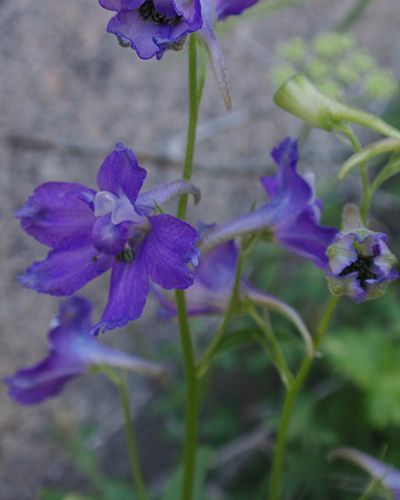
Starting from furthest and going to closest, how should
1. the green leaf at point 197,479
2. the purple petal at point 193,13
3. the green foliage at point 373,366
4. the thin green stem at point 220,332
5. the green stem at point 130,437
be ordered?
the green foliage at point 373,366
the green leaf at point 197,479
the green stem at point 130,437
the thin green stem at point 220,332
the purple petal at point 193,13

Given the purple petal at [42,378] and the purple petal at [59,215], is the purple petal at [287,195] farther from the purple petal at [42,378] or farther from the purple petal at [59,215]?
the purple petal at [42,378]

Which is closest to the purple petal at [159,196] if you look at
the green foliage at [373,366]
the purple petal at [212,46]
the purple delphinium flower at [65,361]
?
the purple petal at [212,46]

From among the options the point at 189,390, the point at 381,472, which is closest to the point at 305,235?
the point at 189,390

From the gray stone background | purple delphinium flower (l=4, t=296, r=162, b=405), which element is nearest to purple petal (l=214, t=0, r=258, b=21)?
purple delphinium flower (l=4, t=296, r=162, b=405)

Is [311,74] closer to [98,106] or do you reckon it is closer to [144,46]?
[98,106]

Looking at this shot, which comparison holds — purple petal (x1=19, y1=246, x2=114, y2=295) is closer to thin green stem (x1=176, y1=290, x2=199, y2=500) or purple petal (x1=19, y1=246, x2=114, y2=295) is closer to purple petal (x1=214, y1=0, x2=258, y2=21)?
thin green stem (x1=176, y1=290, x2=199, y2=500)

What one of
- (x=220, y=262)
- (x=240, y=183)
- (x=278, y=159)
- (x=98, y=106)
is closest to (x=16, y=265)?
(x=98, y=106)

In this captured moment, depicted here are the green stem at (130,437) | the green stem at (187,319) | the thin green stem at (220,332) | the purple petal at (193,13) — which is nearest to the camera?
the purple petal at (193,13)
